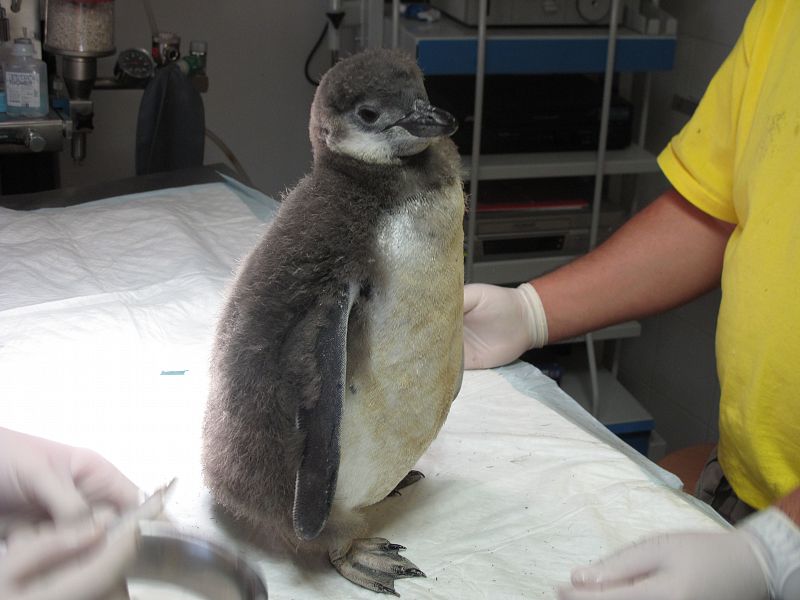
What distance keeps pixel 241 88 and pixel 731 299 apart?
1.62 meters

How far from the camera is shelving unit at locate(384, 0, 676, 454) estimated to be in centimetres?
190

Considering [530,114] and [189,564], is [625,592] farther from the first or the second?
[530,114]

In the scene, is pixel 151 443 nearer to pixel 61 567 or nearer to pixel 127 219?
pixel 61 567

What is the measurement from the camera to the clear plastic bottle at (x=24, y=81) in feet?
5.52

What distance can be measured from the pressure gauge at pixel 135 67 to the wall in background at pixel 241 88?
1.34ft

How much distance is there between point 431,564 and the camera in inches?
35.1

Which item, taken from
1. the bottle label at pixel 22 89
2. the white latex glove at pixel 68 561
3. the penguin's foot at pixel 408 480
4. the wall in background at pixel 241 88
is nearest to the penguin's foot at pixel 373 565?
the penguin's foot at pixel 408 480

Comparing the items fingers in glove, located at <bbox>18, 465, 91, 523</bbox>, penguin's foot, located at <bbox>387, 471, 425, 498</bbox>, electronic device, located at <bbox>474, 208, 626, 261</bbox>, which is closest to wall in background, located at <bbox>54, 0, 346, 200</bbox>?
electronic device, located at <bbox>474, 208, 626, 261</bbox>

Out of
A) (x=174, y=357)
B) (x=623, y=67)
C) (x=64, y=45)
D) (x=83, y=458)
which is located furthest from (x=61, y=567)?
(x=623, y=67)

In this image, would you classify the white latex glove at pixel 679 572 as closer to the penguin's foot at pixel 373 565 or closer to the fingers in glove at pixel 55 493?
the penguin's foot at pixel 373 565

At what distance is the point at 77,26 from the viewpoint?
174 cm

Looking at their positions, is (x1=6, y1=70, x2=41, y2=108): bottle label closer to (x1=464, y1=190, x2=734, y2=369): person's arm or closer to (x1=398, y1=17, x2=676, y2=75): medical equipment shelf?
(x1=398, y1=17, x2=676, y2=75): medical equipment shelf

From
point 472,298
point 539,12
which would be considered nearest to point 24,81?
point 472,298

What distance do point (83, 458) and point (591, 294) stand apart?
79 cm
